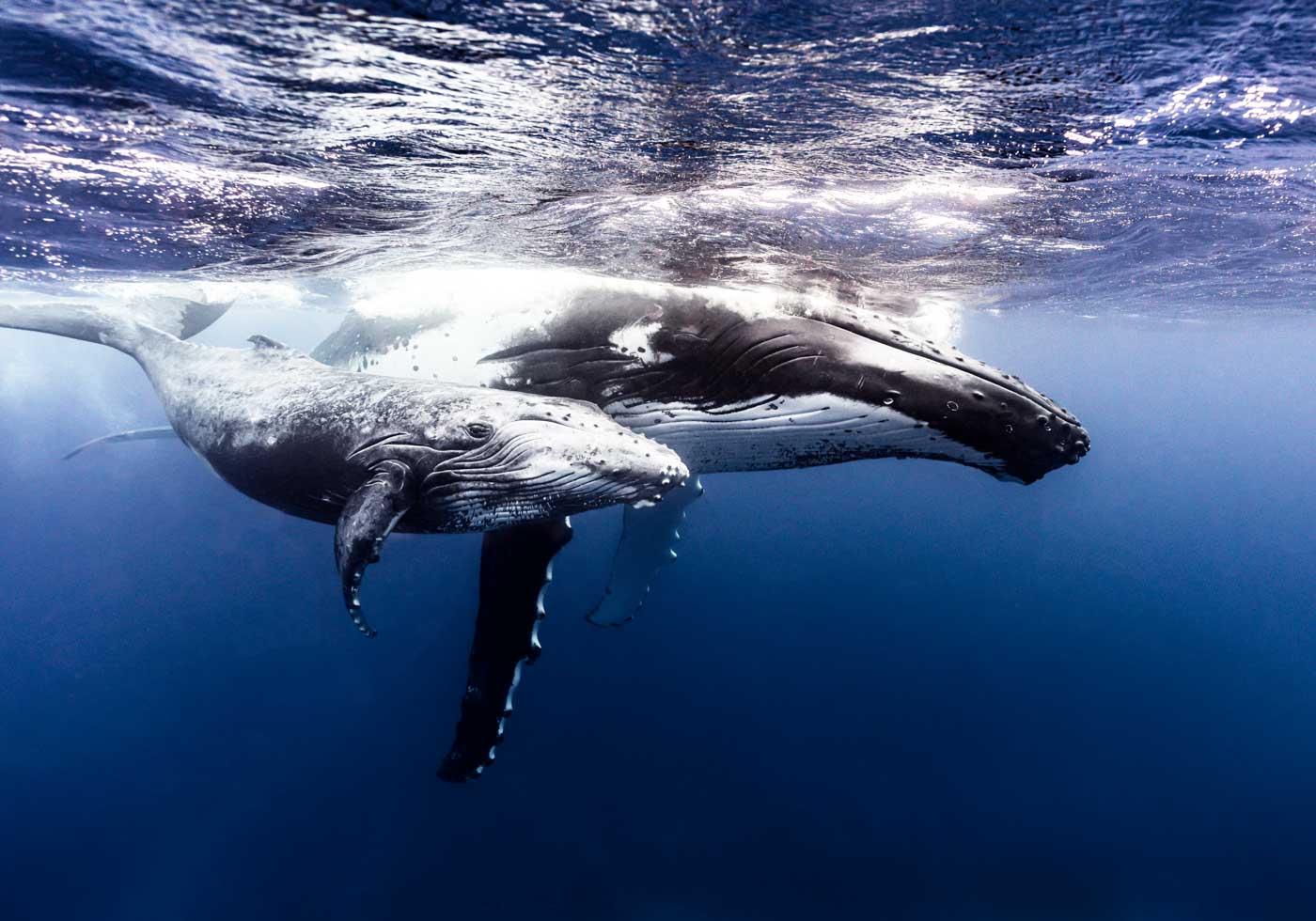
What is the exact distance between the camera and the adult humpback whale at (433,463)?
13.5 ft

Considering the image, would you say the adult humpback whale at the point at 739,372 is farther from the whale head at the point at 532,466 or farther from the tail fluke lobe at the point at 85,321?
the tail fluke lobe at the point at 85,321

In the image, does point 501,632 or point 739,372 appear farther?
point 501,632

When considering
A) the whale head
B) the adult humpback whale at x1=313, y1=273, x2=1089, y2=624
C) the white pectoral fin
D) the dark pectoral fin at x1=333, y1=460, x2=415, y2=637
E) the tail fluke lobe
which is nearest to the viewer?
the dark pectoral fin at x1=333, y1=460, x2=415, y2=637

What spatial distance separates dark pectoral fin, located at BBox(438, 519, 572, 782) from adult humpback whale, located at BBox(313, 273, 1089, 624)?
154cm

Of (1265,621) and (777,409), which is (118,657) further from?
(1265,621)

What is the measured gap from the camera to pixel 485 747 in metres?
5.74

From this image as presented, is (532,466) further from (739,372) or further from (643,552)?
(643,552)

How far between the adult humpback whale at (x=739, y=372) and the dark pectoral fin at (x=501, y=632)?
1.54 metres

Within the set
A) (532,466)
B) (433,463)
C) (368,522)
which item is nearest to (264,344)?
(433,463)

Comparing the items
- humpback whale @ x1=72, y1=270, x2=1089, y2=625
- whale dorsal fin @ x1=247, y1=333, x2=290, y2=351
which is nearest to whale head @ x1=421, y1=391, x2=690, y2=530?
humpback whale @ x1=72, y1=270, x2=1089, y2=625

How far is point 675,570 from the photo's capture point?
112 feet

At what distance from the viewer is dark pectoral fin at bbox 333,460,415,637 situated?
3699mm

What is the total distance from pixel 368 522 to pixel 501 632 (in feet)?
8.03

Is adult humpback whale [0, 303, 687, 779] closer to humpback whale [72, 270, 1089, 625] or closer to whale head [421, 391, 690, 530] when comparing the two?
whale head [421, 391, 690, 530]
